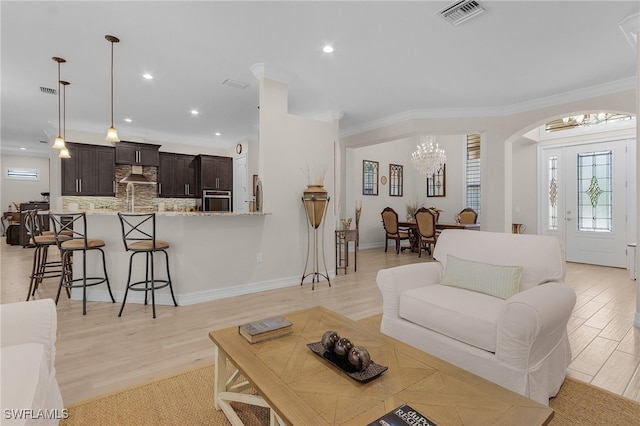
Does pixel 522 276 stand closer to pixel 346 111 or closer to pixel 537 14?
pixel 537 14

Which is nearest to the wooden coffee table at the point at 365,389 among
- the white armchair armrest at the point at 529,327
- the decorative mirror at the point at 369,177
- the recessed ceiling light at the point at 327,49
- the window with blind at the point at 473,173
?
the white armchair armrest at the point at 529,327

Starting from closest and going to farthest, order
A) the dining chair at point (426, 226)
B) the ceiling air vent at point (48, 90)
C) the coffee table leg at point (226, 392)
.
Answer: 1. the coffee table leg at point (226, 392)
2. the ceiling air vent at point (48, 90)
3. the dining chair at point (426, 226)

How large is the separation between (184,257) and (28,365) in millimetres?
2452

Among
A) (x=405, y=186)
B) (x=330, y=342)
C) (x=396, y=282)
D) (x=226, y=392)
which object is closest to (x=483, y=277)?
(x=396, y=282)

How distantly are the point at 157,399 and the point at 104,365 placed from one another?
0.70 metres

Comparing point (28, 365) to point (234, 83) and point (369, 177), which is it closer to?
point (234, 83)

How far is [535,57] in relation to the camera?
3.66m

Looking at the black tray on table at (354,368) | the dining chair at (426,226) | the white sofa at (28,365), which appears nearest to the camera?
the white sofa at (28,365)

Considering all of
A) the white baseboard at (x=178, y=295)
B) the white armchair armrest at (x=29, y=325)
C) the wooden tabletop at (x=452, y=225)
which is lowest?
the white baseboard at (x=178, y=295)

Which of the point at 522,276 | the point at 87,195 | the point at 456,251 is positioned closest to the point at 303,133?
the point at 456,251

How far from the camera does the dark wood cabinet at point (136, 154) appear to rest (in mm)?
6856

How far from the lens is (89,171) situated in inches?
263

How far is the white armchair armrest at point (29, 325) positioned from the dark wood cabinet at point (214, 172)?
21.9 ft

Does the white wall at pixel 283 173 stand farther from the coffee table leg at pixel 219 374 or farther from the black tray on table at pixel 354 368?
the black tray on table at pixel 354 368
